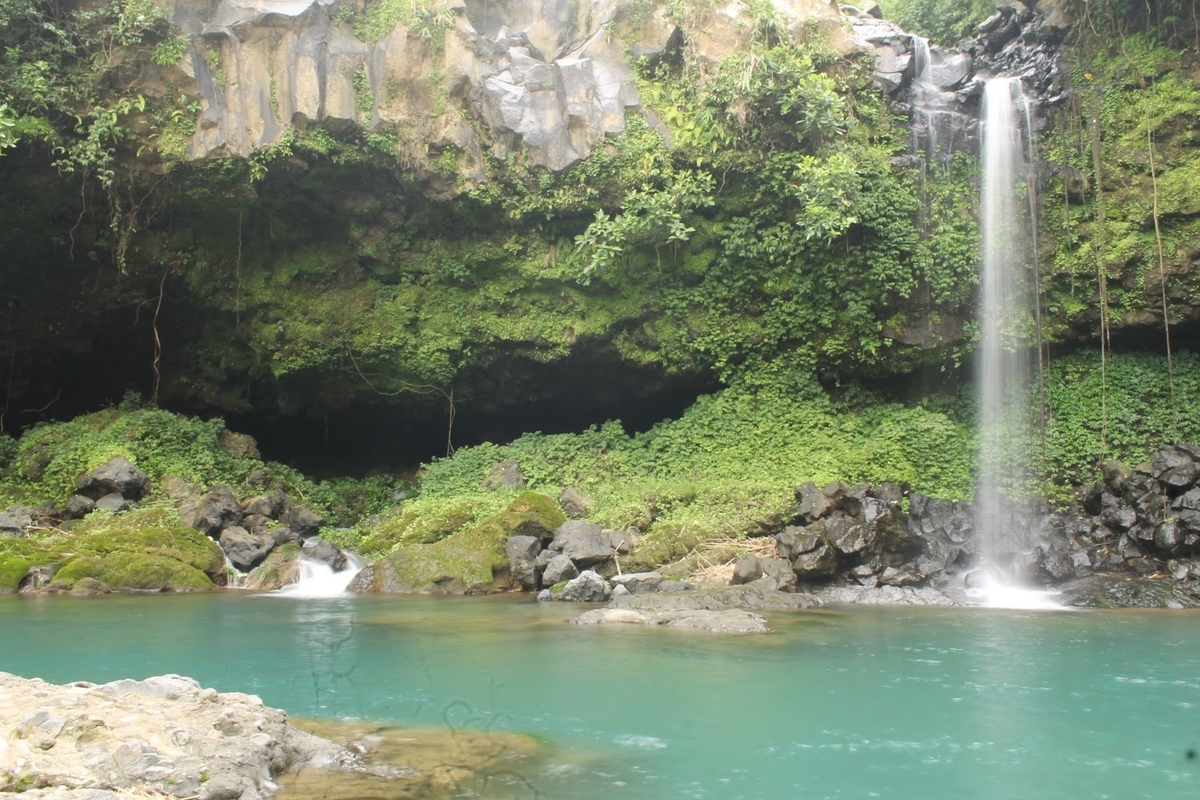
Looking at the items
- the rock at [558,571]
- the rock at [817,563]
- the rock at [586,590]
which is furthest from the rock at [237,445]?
the rock at [817,563]

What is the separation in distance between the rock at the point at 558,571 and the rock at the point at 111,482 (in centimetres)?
763

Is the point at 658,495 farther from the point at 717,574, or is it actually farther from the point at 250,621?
the point at 250,621

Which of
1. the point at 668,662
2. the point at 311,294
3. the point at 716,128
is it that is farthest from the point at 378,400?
the point at 668,662

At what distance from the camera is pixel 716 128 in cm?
1555

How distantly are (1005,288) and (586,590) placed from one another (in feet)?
31.9

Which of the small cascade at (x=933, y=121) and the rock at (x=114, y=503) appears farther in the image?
the small cascade at (x=933, y=121)

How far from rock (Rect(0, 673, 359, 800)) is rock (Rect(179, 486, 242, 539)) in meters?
9.84

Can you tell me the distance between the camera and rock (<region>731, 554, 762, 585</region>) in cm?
1139

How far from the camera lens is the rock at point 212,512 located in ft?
45.6

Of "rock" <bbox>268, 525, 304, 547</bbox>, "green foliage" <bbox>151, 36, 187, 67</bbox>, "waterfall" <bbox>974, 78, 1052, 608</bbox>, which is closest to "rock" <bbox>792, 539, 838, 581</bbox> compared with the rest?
"waterfall" <bbox>974, 78, 1052, 608</bbox>

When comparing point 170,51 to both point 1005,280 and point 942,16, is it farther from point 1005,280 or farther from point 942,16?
point 942,16

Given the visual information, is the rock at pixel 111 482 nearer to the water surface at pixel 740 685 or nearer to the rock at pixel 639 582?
the water surface at pixel 740 685

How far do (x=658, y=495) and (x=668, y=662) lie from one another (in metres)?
7.30

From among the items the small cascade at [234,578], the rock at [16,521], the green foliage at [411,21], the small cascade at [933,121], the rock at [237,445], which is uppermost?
the green foliage at [411,21]
